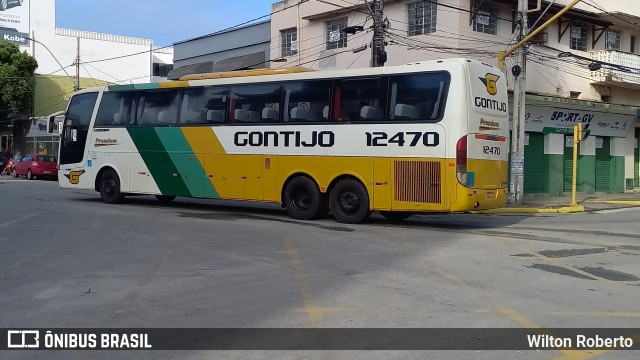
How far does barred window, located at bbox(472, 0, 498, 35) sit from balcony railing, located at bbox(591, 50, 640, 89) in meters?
6.79

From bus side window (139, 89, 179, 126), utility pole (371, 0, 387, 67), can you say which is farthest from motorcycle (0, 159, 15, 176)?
utility pole (371, 0, 387, 67)

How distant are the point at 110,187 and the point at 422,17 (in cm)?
1410

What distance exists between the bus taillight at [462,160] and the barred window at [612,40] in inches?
861

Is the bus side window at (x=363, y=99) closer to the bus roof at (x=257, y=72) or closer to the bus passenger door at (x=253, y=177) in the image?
the bus roof at (x=257, y=72)

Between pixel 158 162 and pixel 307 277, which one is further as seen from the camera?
pixel 158 162

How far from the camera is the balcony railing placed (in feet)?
93.0

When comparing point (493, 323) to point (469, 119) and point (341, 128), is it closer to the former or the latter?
point (469, 119)

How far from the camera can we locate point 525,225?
50.8 feet

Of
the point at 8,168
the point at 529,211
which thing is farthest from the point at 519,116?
the point at 8,168

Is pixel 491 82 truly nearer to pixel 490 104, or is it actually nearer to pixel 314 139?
pixel 490 104

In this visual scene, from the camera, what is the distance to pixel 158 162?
17.2 m

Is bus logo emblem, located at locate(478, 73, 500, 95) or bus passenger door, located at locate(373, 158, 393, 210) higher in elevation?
bus logo emblem, located at locate(478, 73, 500, 95)

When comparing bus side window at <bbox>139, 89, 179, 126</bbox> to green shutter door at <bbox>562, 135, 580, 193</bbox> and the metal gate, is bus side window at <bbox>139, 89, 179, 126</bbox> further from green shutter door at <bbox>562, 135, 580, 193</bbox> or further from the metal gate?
the metal gate

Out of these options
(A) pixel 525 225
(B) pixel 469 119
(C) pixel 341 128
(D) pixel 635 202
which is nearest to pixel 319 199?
(C) pixel 341 128
